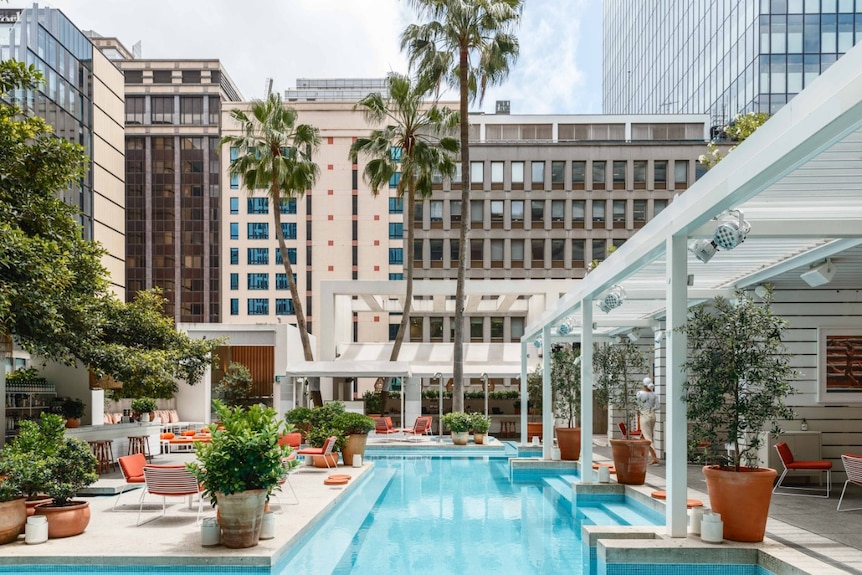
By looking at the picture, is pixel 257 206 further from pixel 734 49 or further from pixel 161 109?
pixel 734 49

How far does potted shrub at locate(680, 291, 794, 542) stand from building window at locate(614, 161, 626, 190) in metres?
45.3

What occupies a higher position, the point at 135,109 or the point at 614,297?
the point at 135,109

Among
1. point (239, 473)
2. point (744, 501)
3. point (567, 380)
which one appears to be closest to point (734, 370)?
point (744, 501)

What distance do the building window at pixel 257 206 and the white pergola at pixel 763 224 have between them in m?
54.8

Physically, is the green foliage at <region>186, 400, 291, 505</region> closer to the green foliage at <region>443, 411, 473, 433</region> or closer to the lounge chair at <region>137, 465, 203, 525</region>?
the lounge chair at <region>137, 465, 203, 525</region>

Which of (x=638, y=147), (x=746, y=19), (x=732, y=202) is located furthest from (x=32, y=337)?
(x=638, y=147)

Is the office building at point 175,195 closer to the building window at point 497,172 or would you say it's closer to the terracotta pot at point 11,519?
the building window at point 497,172

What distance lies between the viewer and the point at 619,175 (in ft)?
173

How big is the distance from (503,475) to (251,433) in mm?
10619

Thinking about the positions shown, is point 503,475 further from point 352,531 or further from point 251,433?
point 251,433

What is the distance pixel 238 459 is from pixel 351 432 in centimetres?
1003

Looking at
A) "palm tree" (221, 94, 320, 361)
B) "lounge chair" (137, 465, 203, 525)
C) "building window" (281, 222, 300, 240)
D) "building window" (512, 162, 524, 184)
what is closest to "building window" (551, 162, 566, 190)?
"building window" (512, 162, 524, 184)

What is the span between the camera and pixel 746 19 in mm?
44312

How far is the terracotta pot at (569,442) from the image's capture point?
19.2 meters
